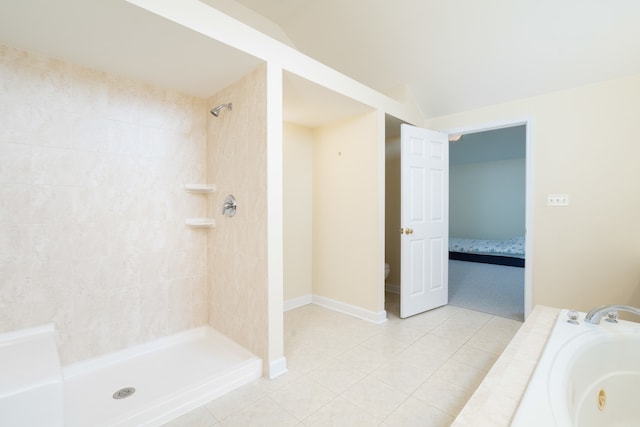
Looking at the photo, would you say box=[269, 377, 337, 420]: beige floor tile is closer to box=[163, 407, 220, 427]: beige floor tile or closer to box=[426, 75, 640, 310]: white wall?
box=[163, 407, 220, 427]: beige floor tile

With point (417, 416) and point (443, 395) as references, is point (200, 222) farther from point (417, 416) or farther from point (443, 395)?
point (443, 395)

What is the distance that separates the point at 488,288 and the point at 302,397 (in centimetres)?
344

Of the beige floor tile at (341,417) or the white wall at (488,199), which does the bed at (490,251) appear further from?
the beige floor tile at (341,417)

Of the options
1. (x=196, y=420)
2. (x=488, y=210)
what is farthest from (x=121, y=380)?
(x=488, y=210)

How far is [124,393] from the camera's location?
5.68ft

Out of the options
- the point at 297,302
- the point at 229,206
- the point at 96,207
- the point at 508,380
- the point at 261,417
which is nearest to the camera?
the point at 508,380

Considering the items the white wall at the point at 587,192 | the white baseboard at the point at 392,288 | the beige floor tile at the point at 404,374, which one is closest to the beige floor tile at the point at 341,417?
the beige floor tile at the point at 404,374

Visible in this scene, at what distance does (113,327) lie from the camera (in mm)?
2055

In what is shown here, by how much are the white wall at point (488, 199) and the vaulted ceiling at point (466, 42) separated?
4.00 meters

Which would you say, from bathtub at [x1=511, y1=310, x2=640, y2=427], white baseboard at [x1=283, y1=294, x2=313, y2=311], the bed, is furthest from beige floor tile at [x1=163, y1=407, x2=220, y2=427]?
the bed

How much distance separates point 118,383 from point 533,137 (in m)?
4.01

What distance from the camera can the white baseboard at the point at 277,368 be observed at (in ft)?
6.35

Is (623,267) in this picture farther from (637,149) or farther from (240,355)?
(240,355)

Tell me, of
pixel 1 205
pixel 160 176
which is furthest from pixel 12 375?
pixel 160 176
